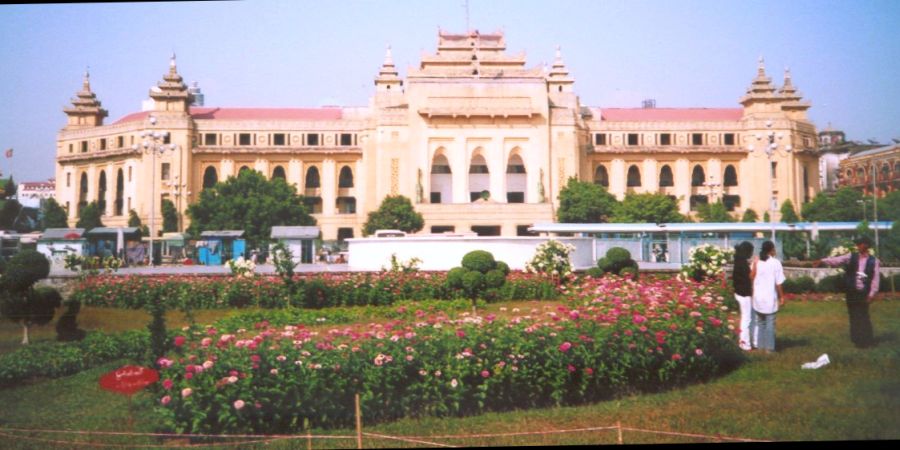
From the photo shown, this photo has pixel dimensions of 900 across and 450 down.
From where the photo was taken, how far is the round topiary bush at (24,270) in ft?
27.2

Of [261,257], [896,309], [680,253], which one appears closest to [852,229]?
[680,253]

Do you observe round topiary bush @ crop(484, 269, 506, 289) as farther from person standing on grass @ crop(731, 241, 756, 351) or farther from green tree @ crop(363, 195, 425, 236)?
green tree @ crop(363, 195, 425, 236)

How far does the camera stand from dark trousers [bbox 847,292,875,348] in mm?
6969

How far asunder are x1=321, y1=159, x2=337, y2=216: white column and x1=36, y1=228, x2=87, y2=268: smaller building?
28.2 m

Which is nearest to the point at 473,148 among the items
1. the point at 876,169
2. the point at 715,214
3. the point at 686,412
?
the point at 715,214

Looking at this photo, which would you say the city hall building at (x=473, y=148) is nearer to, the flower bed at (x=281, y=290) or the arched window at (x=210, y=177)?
the arched window at (x=210, y=177)

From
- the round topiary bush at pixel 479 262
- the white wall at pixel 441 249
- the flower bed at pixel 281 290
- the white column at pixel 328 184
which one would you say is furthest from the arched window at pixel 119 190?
the round topiary bush at pixel 479 262

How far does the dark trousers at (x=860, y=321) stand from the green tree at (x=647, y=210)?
25665 mm

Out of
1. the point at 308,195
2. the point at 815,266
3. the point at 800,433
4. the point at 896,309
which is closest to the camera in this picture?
the point at 800,433

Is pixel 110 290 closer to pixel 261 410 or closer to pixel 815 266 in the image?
pixel 261 410

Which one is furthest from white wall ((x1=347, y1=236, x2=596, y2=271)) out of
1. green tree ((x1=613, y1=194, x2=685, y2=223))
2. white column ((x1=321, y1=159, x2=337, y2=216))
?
white column ((x1=321, y1=159, x2=337, y2=216))

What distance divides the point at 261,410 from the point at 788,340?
18.4 ft

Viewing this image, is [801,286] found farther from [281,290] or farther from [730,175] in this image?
[730,175]

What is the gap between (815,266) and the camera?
13164 millimetres
